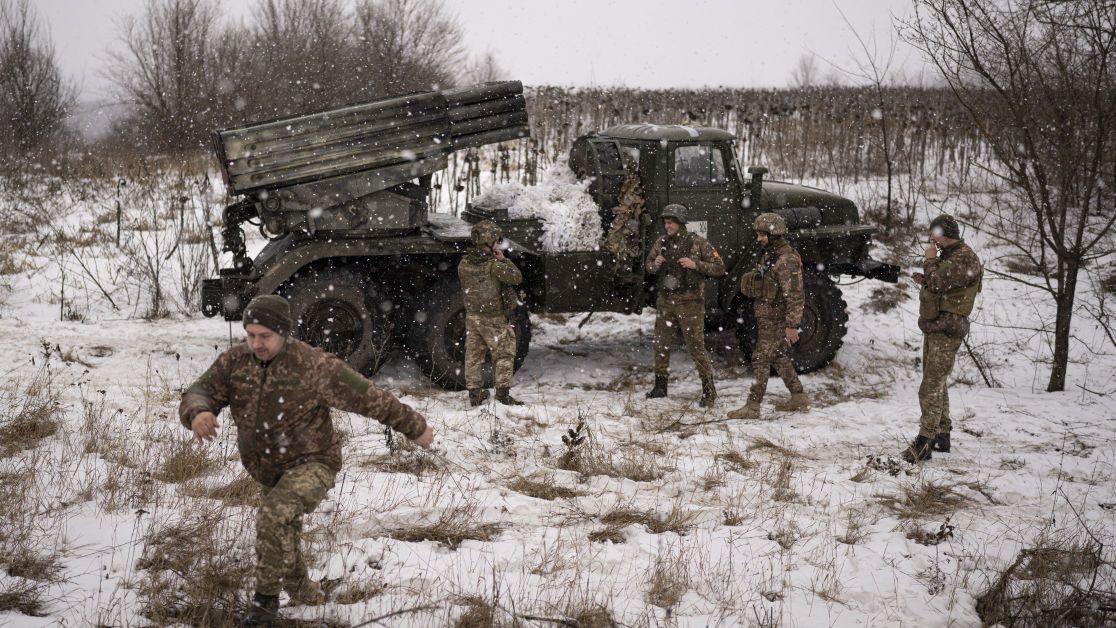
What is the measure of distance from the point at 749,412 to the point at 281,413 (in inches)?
169

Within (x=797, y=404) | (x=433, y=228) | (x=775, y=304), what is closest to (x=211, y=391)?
(x=433, y=228)

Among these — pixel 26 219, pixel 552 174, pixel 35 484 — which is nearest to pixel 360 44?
pixel 26 219

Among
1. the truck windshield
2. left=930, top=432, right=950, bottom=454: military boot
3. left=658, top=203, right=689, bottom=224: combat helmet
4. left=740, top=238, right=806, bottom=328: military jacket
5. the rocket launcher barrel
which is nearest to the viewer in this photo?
left=930, top=432, right=950, bottom=454: military boot

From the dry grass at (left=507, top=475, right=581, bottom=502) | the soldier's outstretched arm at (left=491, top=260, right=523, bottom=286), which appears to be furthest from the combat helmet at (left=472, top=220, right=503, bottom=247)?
the dry grass at (left=507, top=475, right=581, bottom=502)

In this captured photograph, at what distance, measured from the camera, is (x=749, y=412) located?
6.80m

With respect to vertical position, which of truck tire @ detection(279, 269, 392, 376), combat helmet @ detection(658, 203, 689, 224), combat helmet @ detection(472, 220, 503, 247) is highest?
combat helmet @ detection(658, 203, 689, 224)

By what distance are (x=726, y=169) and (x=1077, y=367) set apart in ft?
13.5

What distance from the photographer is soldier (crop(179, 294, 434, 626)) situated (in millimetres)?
3434

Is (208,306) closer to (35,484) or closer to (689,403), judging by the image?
(35,484)

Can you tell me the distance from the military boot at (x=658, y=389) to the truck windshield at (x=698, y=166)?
70.6 inches

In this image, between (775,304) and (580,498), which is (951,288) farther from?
(580,498)

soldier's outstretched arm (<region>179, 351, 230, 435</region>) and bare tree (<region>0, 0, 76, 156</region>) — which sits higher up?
bare tree (<region>0, 0, 76, 156</region>)

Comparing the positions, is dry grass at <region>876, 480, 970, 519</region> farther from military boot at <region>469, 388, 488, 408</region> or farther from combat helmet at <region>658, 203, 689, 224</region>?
military boot at <region>469, 388, 488, 408</region>

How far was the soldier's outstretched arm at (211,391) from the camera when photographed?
11.1ft
